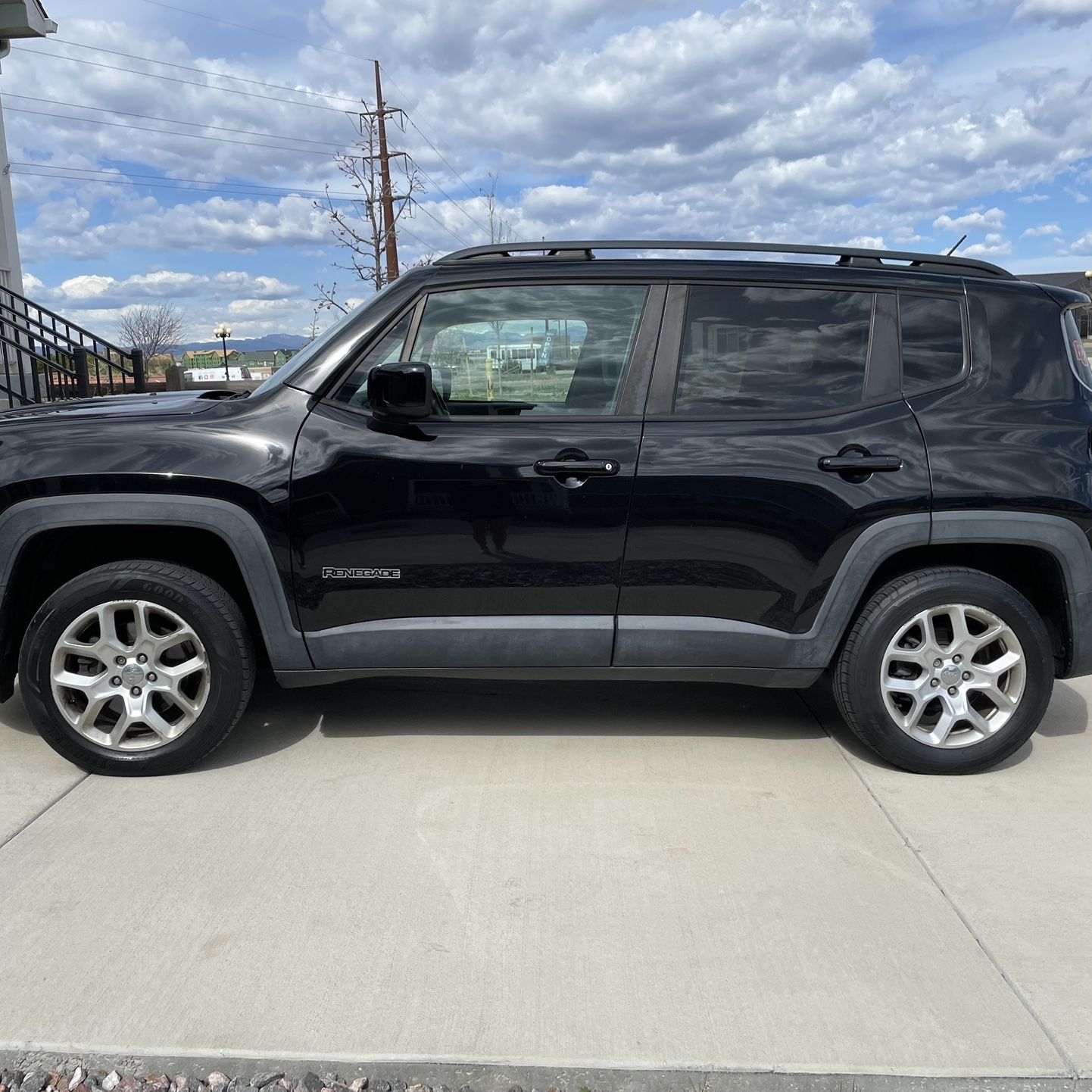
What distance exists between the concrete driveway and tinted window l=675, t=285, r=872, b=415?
4.63 ft

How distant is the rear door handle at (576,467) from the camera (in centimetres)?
357

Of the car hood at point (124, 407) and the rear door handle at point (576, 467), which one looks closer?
the rear door handle at point (576, 467)

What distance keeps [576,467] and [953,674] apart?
1614 mm

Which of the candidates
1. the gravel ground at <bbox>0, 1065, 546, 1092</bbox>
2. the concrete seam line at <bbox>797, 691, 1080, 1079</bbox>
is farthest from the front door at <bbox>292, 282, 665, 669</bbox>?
the gravel ground at <bbox>0, 1065, 546, 1092</bbox>

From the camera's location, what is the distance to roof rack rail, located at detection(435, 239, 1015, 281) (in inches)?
151

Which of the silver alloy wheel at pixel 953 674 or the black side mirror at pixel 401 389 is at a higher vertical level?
the black side mirror at pixel 401 389

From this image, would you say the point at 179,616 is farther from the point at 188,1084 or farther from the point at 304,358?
the point at 188,1084

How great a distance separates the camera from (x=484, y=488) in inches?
141

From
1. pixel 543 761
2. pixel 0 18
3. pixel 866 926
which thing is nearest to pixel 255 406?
pixel 543 761

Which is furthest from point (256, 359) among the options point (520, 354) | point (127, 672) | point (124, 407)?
point (520, 354)

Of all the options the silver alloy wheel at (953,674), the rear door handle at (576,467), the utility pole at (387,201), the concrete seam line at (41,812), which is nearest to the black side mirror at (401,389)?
the rear door handle at (576,467)

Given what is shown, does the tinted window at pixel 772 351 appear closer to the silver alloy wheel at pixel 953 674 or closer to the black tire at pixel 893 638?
the black tire at pixel 893 638

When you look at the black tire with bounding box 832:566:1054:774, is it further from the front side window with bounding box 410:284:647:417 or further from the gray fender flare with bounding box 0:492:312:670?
the gray fender flare with bounding box 0:492:312:670

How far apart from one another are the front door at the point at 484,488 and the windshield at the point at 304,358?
17 centimetres
